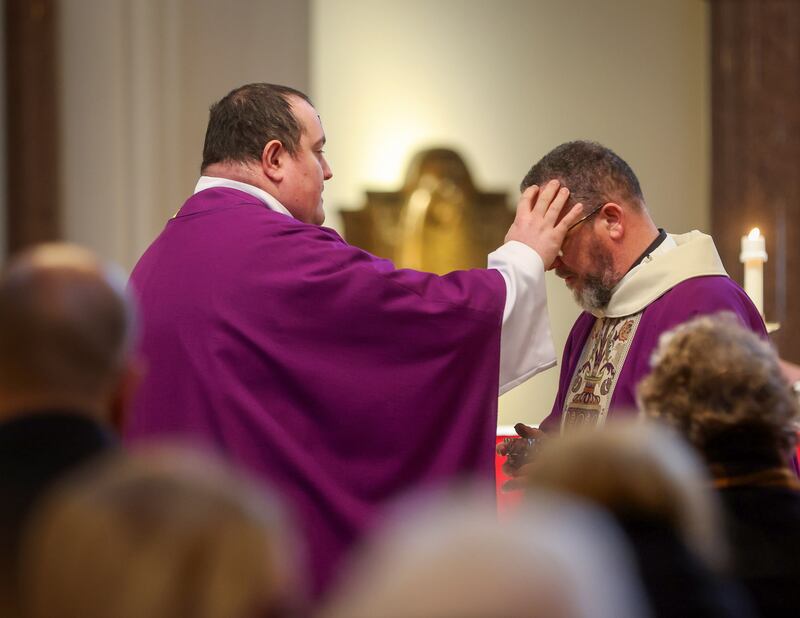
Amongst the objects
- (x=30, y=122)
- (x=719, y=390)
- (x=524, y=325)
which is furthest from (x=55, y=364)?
(x=30, y=122)

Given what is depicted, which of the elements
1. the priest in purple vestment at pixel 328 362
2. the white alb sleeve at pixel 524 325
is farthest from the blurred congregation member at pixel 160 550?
the white alb sleeve at pixel 524 325

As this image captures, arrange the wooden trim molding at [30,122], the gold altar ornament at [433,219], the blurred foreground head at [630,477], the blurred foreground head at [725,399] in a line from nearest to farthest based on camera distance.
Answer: the blurred foreground head at [630,477] < the blurred foreground head at [725,399] < the wooden trim molding at [30,122] < the gold altar ornament at [433,219]

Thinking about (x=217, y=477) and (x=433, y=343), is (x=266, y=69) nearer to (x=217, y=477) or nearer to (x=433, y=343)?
(x=433, y=343)

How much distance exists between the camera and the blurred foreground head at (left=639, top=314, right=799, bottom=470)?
1960 mm

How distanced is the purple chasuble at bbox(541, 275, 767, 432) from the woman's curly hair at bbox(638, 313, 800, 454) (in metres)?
1.29

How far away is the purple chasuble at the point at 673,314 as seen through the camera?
3.34m

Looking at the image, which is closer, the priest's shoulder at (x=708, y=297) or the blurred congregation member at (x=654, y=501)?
the blurred congregation member at (x=654, y=501)

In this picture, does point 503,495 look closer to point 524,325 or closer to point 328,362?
point 524,325

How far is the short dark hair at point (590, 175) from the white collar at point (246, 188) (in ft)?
2.27

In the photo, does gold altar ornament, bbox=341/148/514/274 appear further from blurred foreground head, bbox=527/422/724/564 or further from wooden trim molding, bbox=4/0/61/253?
blurred foreground head, bbox=527/422/724/564

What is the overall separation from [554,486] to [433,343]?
6.34ft

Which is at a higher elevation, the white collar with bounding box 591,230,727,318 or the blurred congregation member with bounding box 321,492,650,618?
the blurred congregation member with bounding box 321,492,650,618

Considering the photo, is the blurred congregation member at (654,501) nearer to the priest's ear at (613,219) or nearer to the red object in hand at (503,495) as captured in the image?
the priest's ear at (613,219)

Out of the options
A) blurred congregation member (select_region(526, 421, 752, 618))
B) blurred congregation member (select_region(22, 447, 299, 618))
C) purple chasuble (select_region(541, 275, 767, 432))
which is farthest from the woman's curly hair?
purple chasuble (select_region(541, 275, 767, 432))
